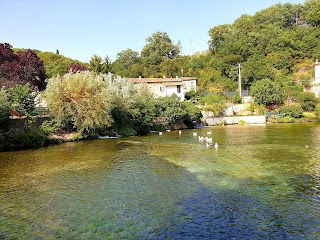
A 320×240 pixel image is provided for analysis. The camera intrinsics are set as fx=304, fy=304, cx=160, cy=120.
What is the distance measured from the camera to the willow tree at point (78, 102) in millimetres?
37250

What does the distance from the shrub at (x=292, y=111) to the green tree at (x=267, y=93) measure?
11.7 feet

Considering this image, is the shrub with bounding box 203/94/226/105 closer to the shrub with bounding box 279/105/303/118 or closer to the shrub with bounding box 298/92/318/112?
the shrub with bounding box 279/105/303/118

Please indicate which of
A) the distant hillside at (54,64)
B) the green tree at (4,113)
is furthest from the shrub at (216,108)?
the green tree at (4,113)

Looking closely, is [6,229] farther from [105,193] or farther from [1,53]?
[1,53]

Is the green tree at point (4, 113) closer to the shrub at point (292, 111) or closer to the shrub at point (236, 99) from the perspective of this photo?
the shrub at point (236, 99)

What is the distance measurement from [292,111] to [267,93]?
22.4 ft

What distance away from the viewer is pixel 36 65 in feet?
172

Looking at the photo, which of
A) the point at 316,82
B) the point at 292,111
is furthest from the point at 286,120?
the point at 316,82

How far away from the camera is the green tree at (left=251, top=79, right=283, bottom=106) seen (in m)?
67.8

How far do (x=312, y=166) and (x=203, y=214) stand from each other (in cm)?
1208

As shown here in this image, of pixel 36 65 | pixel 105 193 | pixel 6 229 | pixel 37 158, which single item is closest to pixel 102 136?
pixel 37 158

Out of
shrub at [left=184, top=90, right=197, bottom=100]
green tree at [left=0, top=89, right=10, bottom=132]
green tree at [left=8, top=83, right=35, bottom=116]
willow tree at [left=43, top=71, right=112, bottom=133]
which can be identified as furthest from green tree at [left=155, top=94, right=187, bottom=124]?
green tree at [left=0, top=89, right=10, bottom=132]

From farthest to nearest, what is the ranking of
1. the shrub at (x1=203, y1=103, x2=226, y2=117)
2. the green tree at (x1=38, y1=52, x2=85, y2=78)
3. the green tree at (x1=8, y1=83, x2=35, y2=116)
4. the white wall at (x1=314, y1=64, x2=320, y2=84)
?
the white wall at (x1=314, y1=64, x2=320, y2=84), the green tree at (x1=38, y1=52, x2=85, y2=78), the shrub at (x1=203, y1=103, x2=226, y2=117), the green tree at (x1=8, y1=83, x2=35, y2=116)

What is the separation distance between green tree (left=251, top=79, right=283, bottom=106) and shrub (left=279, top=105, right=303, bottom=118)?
3555 mm
